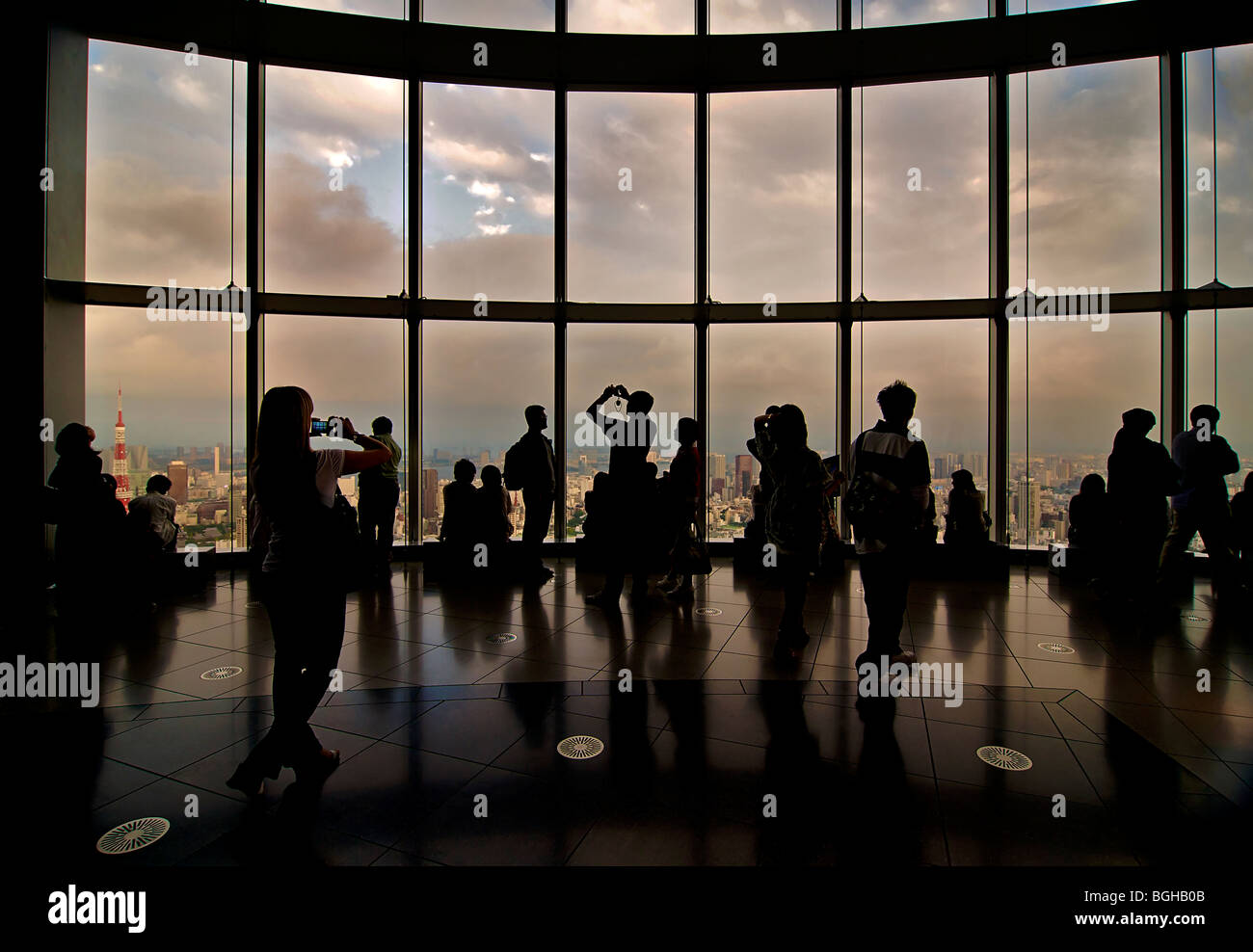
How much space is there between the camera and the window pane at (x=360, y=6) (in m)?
6.82

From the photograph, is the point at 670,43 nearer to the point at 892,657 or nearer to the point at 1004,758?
the point at 892,657

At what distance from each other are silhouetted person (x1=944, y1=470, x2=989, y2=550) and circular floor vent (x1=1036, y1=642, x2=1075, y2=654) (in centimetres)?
226

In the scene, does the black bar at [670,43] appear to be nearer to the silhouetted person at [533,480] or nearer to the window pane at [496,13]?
the window pane at [496,13]

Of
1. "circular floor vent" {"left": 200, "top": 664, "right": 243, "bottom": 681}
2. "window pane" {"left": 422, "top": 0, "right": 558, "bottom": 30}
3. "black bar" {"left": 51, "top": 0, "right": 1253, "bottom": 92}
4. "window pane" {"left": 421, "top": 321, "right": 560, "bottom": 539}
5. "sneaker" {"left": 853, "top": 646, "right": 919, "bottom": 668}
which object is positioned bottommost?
"circular floor vent" {"left": 200, "top": 664, "right": 243, "bottom": 681}

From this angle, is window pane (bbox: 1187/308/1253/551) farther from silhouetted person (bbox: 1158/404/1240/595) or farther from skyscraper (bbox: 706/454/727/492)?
skyscraper (bbox: 706/454/727/492)

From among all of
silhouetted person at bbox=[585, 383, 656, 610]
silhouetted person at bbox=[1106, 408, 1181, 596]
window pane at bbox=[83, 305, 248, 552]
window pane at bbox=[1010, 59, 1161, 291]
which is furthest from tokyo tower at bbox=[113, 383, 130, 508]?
window pane at bbox=[1010, 59, 1161, 291]

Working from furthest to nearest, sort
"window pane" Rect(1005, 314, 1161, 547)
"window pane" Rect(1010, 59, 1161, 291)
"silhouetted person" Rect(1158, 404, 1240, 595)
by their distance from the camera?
"window pane" Rect(1010, 59, 1161, 291) < "window pane" Rect(1005, 314, 1161, 547) < "silhouetted person" Rect(1158, 404, 1240, 595)

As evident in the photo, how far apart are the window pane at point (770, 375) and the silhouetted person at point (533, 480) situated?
96.7 inches

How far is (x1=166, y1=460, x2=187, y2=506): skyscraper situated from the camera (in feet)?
21.7

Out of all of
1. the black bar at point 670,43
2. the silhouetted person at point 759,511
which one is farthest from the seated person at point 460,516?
the black bar at point 670,43

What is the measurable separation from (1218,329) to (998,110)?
11.2 ft
